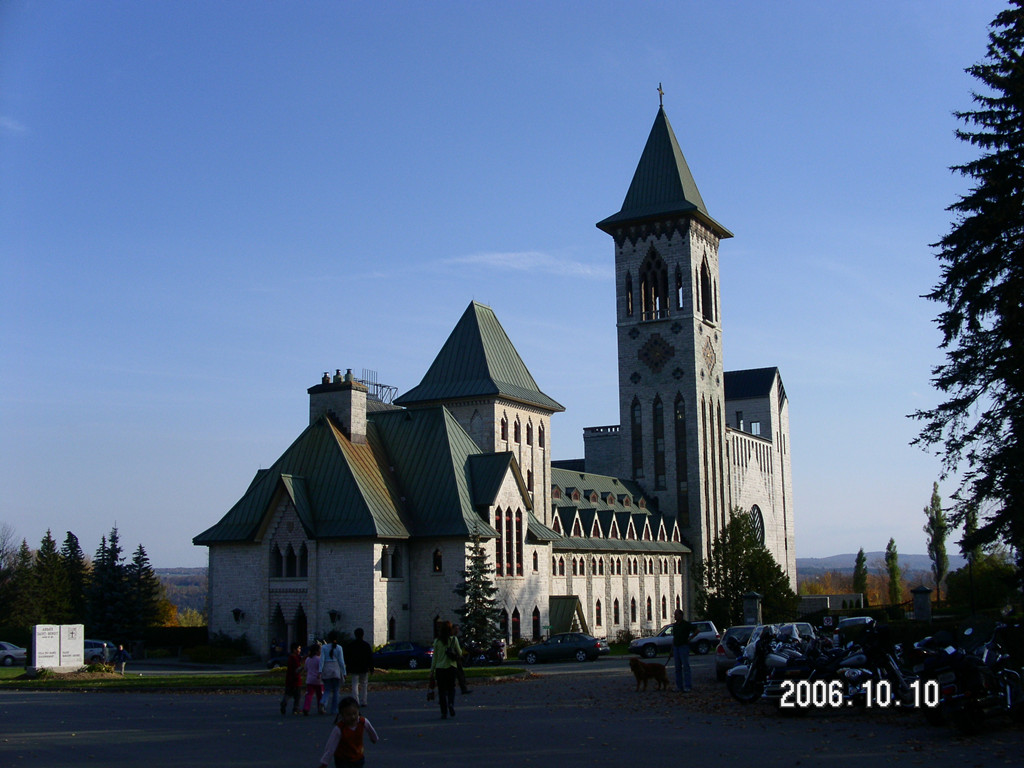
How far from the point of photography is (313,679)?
69.9 ft

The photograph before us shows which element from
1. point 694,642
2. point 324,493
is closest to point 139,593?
point 324,493

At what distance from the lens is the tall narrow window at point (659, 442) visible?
83938mm

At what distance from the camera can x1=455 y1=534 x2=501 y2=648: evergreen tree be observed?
43344 mm

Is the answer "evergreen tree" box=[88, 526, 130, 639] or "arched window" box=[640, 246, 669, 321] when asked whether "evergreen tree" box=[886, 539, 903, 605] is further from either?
"evergreen tree" box=[88, 526, 130, 639]

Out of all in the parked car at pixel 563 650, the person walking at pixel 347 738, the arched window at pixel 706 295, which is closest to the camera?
the person walking at pixel 347 738

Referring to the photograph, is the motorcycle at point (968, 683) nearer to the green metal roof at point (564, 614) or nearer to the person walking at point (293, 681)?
the person walking at point (293, 681)

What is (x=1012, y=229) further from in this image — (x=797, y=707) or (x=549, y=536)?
(x=549, y=536)

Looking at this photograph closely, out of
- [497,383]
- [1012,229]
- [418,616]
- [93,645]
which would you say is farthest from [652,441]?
[1012,229]

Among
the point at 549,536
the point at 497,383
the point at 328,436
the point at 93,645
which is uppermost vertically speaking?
the point at 497,383

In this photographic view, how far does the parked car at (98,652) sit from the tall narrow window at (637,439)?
46420 mm

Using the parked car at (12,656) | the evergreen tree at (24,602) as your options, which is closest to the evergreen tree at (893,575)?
the evergreen tree at (24,602)

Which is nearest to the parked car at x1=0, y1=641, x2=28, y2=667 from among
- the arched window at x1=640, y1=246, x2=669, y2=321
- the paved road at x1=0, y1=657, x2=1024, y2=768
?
the paved road at x1=0, y1=657, x2=1024, y2=768

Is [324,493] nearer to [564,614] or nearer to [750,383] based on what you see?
[564,614]

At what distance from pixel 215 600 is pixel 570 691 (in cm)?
2644
